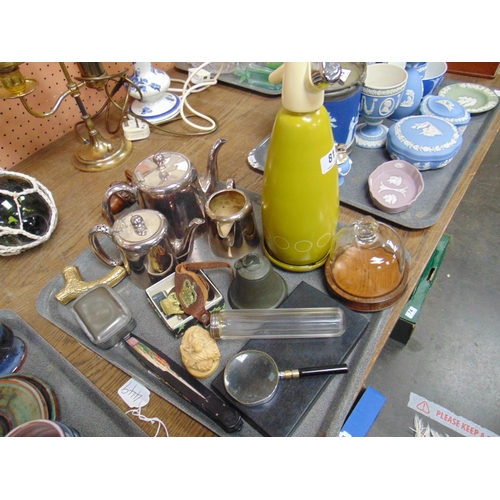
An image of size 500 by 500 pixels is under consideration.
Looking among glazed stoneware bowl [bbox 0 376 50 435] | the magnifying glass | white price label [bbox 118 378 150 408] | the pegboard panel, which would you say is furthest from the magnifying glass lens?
the pegboard panel

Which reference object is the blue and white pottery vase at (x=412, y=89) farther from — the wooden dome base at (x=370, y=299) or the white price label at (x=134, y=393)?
the white price label at (x=134, y=393)

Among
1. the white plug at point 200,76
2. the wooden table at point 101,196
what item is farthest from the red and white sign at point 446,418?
the white plug at point 200,76

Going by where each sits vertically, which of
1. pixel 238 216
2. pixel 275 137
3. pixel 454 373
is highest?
pixel 275 137

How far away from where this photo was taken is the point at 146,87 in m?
0.82

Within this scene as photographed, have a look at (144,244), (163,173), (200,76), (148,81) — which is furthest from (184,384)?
(200,76)

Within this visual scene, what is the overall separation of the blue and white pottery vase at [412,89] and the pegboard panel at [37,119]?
2.37ft

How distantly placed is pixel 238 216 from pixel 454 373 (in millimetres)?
857

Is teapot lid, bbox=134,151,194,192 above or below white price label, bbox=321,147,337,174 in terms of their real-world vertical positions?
below

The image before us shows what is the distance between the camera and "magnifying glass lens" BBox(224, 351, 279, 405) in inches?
A: 17.1

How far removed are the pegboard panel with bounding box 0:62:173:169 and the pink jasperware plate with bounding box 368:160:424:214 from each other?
69 centimetres

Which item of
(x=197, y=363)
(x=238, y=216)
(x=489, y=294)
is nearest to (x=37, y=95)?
(x=238, y=216)

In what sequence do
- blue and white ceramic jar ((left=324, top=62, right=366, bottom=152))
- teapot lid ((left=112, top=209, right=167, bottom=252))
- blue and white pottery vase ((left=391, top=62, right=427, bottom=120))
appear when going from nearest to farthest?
teapot lid ((left=112, top=209, right=167, bottom=252)), blue and white ceramic jar ((left=324, top=62, right=366, bottom=152)), blue and white pottery vase ((left=391, top=62, right=427, bottom=120))

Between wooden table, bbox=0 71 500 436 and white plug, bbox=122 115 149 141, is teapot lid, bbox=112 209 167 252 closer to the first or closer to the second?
wooden table, bbox=0 71 500 436
